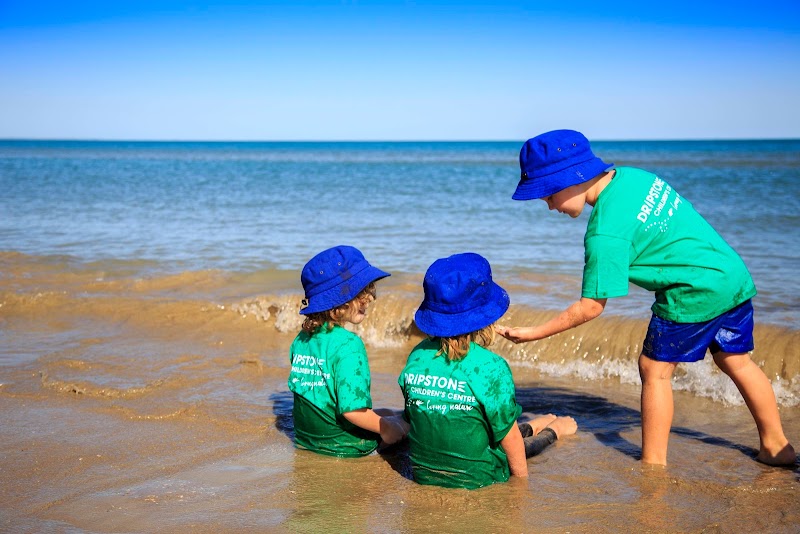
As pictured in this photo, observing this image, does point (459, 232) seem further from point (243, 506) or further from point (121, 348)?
point (243, 506)

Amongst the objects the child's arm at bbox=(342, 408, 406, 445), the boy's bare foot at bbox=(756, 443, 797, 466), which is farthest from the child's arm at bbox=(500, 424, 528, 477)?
the boy's bare foot at bbox=(756, 443, 797, 466)

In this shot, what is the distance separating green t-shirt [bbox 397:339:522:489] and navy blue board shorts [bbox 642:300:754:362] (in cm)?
76

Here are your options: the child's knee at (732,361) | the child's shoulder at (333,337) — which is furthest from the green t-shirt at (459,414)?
the child's knee at (732,361)

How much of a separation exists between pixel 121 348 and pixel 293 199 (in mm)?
13693

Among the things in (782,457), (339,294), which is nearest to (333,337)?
(339,294)

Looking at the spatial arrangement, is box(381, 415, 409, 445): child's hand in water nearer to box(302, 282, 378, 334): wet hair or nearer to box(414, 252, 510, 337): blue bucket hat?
box(302, 282, 378, 334): wet hair

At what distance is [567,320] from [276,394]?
2410mm

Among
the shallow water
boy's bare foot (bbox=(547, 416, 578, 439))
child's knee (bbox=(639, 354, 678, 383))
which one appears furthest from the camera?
boy's bare foot (bbox=(547, 416, 578, 439))

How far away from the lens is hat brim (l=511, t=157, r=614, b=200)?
324 cm

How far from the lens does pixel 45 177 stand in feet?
92.0

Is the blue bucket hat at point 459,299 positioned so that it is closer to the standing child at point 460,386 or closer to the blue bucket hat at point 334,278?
the standing child at point 460,386

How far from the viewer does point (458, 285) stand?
3186 mm

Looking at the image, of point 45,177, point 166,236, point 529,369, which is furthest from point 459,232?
point 45,177

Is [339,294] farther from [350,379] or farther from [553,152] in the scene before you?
[553,152]
